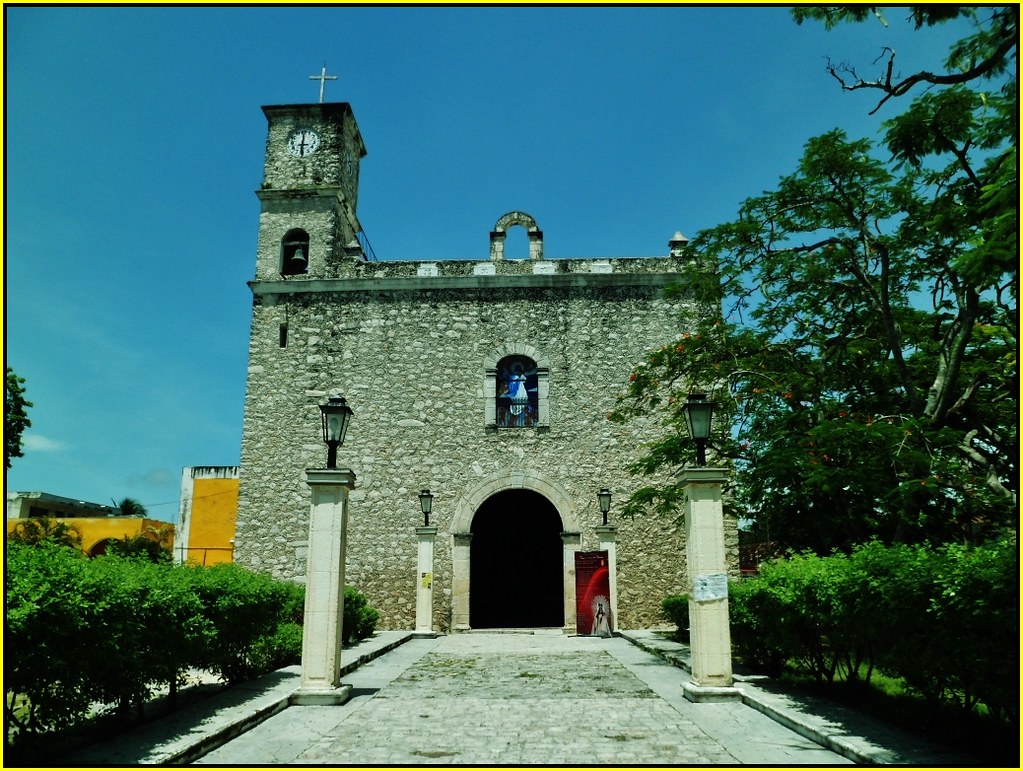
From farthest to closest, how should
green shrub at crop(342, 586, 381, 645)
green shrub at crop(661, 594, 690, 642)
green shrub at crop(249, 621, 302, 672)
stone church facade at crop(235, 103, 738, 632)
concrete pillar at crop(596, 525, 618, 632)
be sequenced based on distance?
stone church facade at crop(235, 103, 738, 632)
concrete pillar at crop(596, 525, 618, 632)
green shrub at crop(661, 594, 690, 642)
green shrub at crop(342, 586, 381, 645)
green shrub at crop(249, 621, 302, 672)

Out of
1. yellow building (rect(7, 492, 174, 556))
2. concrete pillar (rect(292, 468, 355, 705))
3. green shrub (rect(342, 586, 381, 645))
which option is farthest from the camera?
yellow building (rect(7, 492, 174, 556))

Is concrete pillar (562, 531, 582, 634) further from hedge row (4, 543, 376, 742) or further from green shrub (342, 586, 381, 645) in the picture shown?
hedge row (4, 543, 376, 742)

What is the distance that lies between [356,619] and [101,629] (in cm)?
858

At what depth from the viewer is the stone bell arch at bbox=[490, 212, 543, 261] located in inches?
757

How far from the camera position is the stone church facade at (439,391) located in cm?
1741

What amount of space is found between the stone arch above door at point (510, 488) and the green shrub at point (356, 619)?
350cm

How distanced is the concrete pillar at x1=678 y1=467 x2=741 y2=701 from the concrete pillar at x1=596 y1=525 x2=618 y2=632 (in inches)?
322

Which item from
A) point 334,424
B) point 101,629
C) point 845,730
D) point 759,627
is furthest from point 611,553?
point 101,629

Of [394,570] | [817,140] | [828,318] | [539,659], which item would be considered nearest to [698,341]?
[828,318]

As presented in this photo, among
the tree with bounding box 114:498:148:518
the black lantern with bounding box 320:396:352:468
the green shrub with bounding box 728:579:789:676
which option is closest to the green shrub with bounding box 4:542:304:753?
the black lantern with bounding box 320:396:352:468

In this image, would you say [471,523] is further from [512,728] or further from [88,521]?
[88,521]

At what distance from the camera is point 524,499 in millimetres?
20641

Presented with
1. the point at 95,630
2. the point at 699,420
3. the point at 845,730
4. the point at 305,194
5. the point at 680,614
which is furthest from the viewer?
the point at 305,194

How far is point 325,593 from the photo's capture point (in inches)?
312
